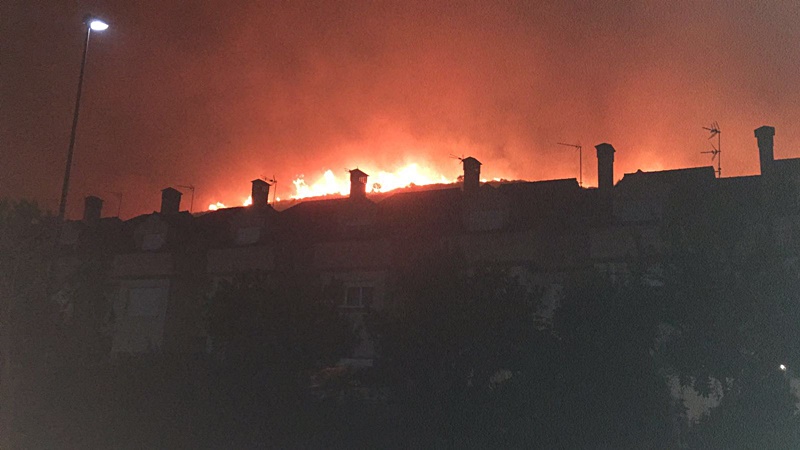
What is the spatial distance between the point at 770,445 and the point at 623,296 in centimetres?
531

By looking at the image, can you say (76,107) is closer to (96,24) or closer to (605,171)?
(96,24)

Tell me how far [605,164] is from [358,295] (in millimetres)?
12436

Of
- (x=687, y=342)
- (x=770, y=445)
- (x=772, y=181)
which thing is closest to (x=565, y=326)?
(x=687, y=342)

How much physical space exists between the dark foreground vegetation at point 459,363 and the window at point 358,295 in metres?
9.05

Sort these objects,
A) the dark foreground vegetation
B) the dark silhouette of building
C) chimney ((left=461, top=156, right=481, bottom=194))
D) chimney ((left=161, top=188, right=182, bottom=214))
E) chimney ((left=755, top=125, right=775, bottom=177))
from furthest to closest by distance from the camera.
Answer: chimney ((left=161, top=188, right=182, bottom=214)) < chimney ((left=461, top=156, right=481, bottom=194)) < chimney ((left=755, top=125, right=775, bottom=177)) < the dark silhouette of building < the dark foreground vegetation

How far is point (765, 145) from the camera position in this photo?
32.1 meters

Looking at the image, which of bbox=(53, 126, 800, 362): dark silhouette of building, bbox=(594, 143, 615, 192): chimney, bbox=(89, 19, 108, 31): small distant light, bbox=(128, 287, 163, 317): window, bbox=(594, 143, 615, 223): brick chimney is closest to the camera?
bbox=(89, 19, 108, 31): small distant light

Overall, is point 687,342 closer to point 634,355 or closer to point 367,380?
point 634,355

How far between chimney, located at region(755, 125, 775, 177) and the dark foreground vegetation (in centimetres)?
1276

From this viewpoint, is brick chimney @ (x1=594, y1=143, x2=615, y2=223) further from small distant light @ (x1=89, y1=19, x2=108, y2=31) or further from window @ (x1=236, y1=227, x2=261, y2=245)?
small distant light @ (x1=89, y1=19, x2=108, y2=31)

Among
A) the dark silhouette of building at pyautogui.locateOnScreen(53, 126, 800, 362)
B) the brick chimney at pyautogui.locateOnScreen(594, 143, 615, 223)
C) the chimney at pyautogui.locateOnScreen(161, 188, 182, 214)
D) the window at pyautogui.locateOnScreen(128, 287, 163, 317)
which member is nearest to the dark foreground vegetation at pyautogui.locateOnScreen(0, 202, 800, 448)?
the dark silhouette of building at pyautogui.locateOnScreen(53, 126, 800, 362)

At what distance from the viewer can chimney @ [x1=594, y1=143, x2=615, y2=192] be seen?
Result: 1307 inches

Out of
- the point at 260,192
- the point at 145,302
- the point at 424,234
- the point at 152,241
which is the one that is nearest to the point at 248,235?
the point at 260,192

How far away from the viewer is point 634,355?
20.7 m
